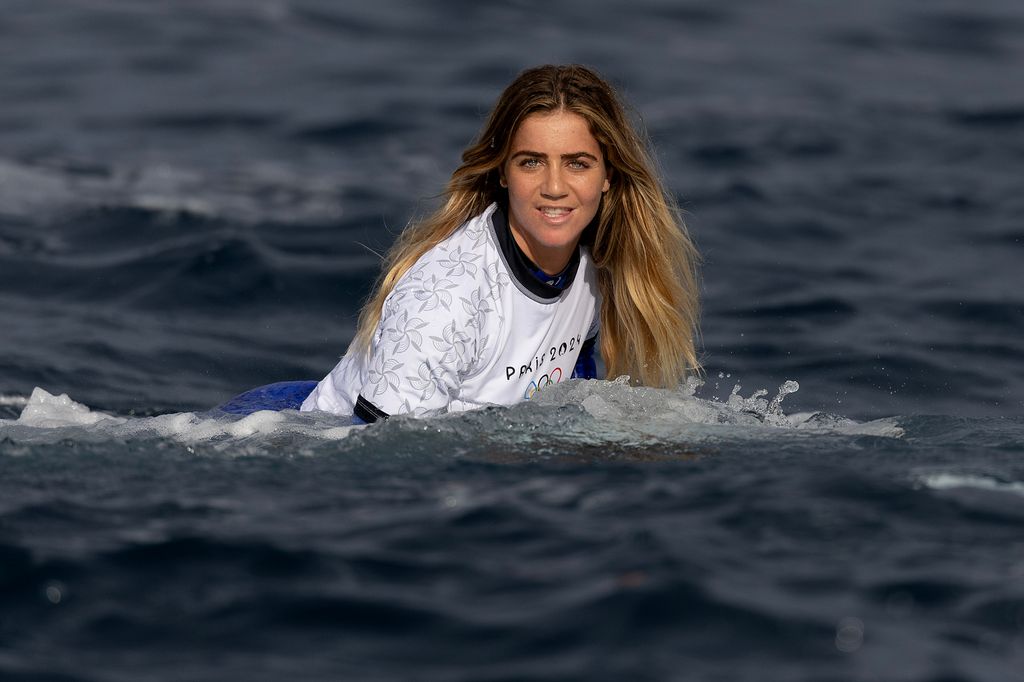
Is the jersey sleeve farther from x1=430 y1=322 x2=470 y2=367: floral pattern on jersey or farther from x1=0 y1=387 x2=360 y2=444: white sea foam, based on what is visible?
x1=0 y1=387 x2=360 y2=444: white sea foam

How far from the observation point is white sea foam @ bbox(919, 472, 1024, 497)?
16.8 feet


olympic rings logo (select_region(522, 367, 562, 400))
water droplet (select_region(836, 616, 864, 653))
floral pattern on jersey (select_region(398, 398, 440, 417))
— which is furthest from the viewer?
olympic rings logo (select_region(522, 367, 562, 400))

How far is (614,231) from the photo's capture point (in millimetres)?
6023

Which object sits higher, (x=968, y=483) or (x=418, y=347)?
(x=418, y=347)

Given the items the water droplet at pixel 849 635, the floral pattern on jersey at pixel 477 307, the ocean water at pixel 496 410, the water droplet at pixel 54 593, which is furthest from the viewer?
the floral pattern on jersey at pixel 477 307

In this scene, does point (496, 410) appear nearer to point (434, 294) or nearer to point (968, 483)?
point (434, 294)


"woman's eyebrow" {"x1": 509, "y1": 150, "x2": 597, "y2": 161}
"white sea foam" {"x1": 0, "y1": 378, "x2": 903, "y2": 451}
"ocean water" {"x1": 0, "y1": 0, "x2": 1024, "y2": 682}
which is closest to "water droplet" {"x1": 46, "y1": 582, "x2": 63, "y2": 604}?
"ocean water" {"x1": 0, "y1": 0, "x2": 1024, "y2": 682}

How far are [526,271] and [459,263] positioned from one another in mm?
309

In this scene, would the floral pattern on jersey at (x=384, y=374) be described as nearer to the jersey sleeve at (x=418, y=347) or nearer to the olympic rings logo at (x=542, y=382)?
the jersey sleeve at (x=418, y=347)

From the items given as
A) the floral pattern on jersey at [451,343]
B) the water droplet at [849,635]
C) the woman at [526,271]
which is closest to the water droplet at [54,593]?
the woman at [526,271]

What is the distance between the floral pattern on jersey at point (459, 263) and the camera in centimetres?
558

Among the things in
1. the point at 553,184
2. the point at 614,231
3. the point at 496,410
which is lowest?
the point at 496,410

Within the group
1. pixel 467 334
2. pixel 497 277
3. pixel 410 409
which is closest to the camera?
pixel 410 409

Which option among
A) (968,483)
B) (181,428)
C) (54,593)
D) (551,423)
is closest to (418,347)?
(551,423)
